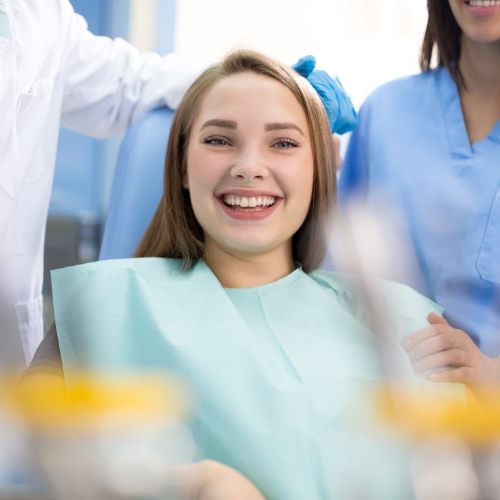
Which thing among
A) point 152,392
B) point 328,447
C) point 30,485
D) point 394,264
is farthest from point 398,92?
point 30,485

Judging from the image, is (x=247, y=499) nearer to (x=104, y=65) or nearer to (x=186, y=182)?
(x=186, y=182)

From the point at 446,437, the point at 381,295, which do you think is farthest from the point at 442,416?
the point at 381,295

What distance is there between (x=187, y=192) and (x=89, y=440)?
0.65m

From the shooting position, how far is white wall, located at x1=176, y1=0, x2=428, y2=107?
39.1 inches

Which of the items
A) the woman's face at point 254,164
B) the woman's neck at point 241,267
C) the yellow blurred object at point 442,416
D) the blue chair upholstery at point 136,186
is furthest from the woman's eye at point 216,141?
the yellow blurred object at point 442,416

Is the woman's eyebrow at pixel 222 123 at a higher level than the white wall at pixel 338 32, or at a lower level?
lower

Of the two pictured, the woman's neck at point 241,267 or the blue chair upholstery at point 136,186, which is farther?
the blue chair upholstery at point 136,186

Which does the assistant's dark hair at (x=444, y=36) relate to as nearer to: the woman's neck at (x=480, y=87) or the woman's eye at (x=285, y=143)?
the woman's neck at (x=480, y=87)

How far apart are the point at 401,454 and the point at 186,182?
63cm

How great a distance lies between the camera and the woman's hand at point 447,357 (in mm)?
763

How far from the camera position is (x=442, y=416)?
407 mm

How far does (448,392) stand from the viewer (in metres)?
0.70

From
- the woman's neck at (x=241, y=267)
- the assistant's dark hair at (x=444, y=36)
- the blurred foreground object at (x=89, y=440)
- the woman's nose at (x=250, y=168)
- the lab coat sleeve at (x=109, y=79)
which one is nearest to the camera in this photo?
the blurred foreground object at (x=89, y=440)

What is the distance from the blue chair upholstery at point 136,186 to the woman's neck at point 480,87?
45cm
